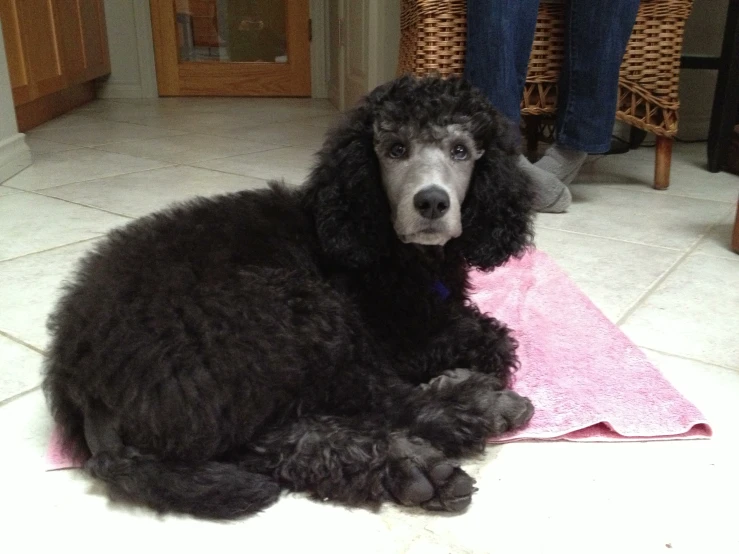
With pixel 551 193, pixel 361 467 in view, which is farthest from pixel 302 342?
pixel 551 193

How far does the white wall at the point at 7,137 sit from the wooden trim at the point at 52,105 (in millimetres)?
1108

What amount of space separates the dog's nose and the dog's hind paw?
43 centimetres

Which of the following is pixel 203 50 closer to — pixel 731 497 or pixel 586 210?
pixel 586 210

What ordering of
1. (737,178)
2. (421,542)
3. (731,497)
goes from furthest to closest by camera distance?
(737,178) → (731,497) → (421,542)

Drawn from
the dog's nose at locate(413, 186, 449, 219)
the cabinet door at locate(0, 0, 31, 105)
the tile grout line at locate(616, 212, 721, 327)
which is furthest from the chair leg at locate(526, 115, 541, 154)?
the cabinet door at locate(0, 0, 31, 105)

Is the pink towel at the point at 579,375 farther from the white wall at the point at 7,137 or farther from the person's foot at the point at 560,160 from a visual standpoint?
the white wall at the point at 7,137

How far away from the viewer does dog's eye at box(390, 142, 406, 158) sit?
52.1 inches

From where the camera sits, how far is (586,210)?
9.59ft

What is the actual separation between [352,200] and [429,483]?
1.83ft

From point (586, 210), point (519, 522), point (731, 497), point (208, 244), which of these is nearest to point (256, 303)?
point (208, 244)

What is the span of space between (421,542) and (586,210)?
2167mm

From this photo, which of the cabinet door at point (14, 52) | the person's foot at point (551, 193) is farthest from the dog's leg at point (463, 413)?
the cabinet door at point (14, 52)

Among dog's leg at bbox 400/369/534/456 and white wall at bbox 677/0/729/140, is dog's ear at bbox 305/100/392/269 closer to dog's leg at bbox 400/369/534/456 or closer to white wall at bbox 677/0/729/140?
dog's leg at bbox 400/369/534/456

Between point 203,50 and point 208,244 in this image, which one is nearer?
point 208,244
